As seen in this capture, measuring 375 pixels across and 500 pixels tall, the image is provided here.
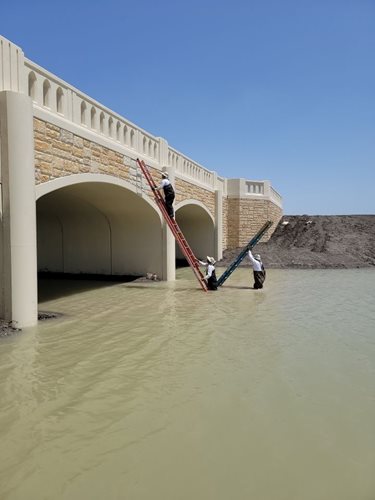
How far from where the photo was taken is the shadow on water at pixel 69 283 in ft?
38.8

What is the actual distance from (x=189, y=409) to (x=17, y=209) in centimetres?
472

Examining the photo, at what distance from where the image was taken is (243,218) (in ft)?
78.9

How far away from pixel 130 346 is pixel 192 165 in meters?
12.4

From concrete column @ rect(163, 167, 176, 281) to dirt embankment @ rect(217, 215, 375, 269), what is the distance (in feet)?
23.6

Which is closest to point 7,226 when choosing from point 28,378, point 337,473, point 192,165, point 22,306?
point 22,306

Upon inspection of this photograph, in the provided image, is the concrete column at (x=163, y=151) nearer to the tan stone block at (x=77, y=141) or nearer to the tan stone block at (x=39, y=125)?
the tan stone block at (x=77, y=141)

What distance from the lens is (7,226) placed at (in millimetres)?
6992

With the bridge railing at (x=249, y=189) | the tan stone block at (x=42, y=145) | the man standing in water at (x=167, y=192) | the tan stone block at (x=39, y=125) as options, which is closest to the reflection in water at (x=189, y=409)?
the tan stone block at (x=42, y=145)

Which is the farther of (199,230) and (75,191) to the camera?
(199,230)

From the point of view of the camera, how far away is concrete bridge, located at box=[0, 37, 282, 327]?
6980 millimetres

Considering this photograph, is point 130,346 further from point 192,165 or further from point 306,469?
point 192,165

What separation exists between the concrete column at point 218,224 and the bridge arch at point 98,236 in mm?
7759

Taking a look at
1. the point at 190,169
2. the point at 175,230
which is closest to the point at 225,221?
the point at 190,169

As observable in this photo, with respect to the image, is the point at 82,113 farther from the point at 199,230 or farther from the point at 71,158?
the point at 199,230
